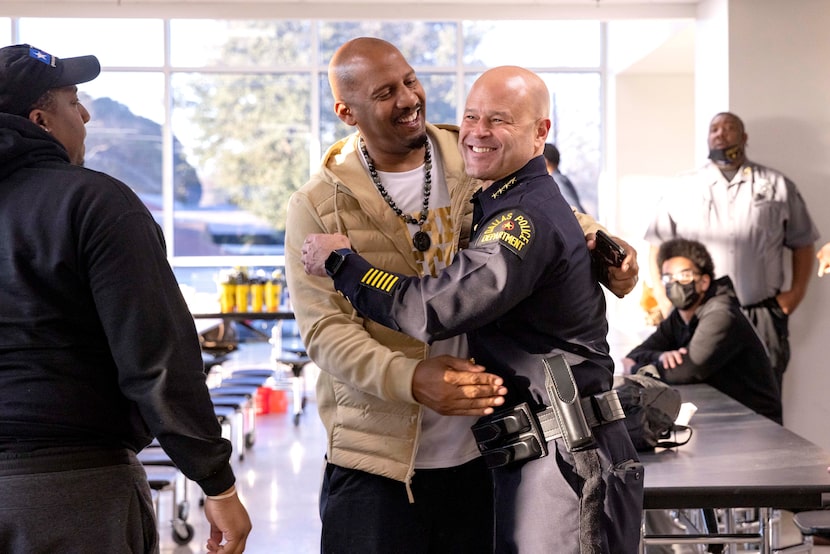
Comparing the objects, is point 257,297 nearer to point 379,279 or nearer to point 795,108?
point 795,108

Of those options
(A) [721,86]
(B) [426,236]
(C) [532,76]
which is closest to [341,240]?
(B) [426,236]

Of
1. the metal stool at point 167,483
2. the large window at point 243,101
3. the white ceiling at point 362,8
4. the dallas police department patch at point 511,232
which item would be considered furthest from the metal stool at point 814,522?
the large window at point 243,101

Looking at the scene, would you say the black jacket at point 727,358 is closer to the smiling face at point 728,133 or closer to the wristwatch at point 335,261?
the smiling face at point 728,133

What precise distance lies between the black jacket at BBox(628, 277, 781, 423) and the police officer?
2.15 meters

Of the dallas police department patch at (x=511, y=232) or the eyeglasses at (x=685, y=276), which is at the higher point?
the dallas police department patch at (x=511, y=232)

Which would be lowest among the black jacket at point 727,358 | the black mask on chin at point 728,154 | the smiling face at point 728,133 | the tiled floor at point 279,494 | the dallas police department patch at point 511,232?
the tiled floor at point 279,494

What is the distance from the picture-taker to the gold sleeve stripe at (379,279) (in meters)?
2.12

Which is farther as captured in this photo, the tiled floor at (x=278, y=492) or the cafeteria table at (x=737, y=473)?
the tiled floor at (x=278, y=492)

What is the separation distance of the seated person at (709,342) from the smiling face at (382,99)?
7.15 ft

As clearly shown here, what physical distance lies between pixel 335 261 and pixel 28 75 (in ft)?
2.26

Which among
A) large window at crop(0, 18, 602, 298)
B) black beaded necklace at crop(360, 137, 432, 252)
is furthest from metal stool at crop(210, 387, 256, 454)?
large window at crop(0, 18, 602, 298)

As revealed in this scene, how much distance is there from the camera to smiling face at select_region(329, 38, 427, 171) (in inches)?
95.7

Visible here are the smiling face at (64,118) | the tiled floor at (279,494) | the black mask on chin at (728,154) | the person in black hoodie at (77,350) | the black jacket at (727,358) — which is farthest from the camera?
the black mask on chin at (728,154)

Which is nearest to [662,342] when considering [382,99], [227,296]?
[382,99]
